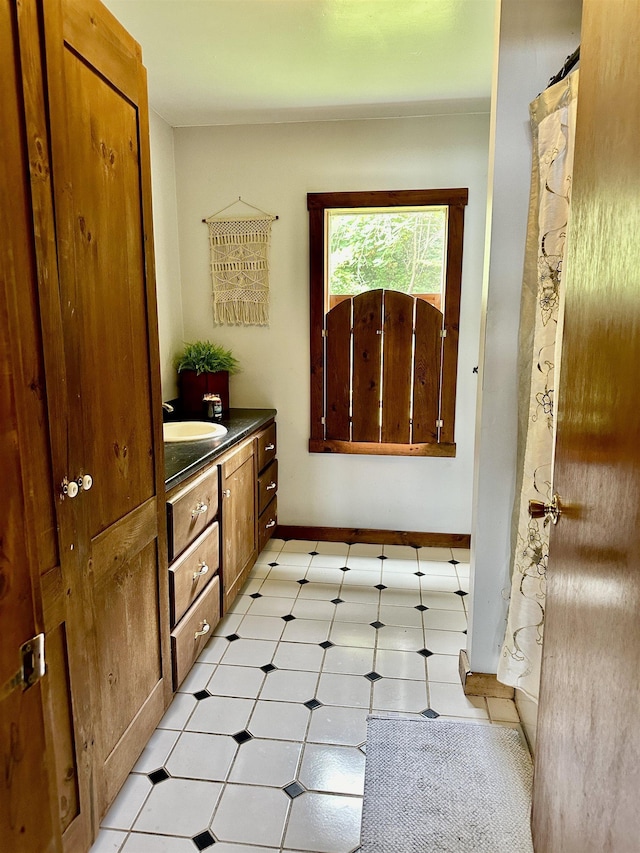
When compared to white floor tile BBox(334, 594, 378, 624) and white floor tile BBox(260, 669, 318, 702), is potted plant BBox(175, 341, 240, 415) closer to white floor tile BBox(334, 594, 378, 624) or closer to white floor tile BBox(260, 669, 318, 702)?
white floor tile BBox(334, 594, 378, 624)

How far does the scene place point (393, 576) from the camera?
3094mm

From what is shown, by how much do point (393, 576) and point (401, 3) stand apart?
268cm

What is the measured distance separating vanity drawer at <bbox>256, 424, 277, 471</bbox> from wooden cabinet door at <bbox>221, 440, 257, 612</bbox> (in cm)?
15

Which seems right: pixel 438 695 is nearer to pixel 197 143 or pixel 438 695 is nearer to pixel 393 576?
pixel 393 576

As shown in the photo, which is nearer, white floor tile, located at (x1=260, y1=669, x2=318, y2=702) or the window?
white floor tile, located at (x1=260, y1=669, x2=318, y2=702)

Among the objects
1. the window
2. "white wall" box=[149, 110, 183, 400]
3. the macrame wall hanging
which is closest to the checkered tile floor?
the window

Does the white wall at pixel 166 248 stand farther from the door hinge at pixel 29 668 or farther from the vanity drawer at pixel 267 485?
the door hinge at pixel 29 668

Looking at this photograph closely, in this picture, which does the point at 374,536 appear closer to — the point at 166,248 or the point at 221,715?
the point at 221,715

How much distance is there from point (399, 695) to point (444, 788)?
45cm

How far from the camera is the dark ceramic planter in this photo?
319cm

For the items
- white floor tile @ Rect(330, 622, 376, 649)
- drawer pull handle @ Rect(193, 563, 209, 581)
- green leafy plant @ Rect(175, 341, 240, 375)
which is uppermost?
green leafy plant @ Rect(175, 341, 240, 375)

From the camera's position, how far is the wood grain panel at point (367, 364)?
10.6 feet

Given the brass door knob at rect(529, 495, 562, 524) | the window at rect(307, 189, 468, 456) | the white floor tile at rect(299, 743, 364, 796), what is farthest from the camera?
the window at rect(307, 189, 468, 456)

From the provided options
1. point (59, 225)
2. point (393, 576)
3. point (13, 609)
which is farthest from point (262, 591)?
point (13, 609)
